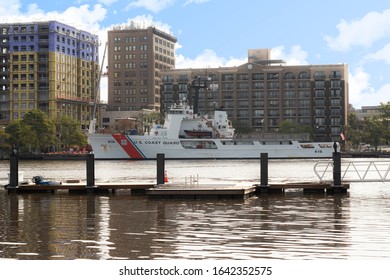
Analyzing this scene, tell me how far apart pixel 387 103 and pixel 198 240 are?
160 metres

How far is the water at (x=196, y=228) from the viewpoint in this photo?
17.8 m

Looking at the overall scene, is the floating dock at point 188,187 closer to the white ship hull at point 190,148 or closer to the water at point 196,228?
the water at point 196,228

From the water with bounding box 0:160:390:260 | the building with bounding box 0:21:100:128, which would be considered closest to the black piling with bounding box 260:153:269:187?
the water with bounding box 0:160:390:260

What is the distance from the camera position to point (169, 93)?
193250 millimetres

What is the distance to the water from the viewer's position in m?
17.8

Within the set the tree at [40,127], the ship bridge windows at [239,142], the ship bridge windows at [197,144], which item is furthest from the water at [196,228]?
the tree at [40,127]

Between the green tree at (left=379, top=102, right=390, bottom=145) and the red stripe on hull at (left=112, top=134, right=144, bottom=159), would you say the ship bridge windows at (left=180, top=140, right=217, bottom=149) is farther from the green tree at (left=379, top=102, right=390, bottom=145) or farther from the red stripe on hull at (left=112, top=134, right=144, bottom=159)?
the green tree at (left=379, top=102, right=390, bottom=145)

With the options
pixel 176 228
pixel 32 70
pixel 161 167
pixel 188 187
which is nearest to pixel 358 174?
pixel 188 187

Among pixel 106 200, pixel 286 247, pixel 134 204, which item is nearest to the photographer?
pixel 286 247

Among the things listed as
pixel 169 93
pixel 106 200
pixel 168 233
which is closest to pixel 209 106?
pixel 169 93

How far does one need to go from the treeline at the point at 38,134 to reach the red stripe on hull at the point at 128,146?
18294 millimetres
